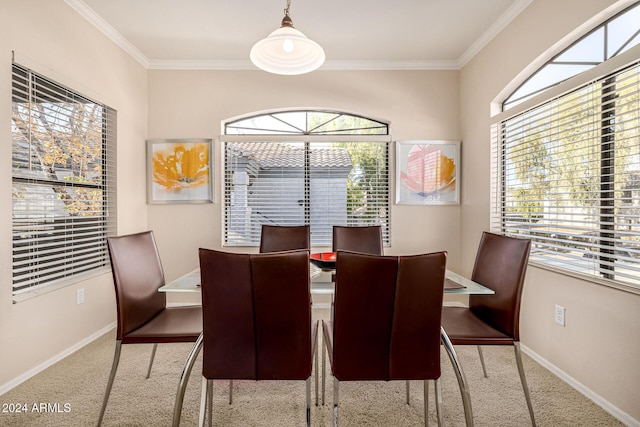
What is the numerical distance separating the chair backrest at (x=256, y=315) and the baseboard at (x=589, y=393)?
1726 mm

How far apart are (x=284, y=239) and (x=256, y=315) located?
52.9 inches

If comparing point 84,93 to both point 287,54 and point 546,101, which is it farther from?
point 546,101

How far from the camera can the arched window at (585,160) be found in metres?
1.68

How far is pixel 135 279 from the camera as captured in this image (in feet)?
5.83

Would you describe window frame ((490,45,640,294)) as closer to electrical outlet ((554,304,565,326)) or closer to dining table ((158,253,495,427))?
electrical outlet ((554,304,565,326))

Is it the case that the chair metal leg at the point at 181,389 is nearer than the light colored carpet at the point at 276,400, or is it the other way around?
the chair metal leg at the point at 181,389

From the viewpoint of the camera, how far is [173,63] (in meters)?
3.38

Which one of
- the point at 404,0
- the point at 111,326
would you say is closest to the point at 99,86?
the point at 111,326

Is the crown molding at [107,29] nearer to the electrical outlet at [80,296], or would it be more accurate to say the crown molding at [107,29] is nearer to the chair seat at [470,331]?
the electrical outlet at [80,296]

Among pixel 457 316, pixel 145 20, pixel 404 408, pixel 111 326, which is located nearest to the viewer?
pixel 404 408

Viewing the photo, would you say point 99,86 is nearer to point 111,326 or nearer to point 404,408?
point 111,326

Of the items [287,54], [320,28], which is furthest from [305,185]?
[287,54]

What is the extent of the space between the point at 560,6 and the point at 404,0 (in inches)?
40.3

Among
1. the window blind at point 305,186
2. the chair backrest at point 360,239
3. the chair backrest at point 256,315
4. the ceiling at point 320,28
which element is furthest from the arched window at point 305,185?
the chair backrest at point 256,315
